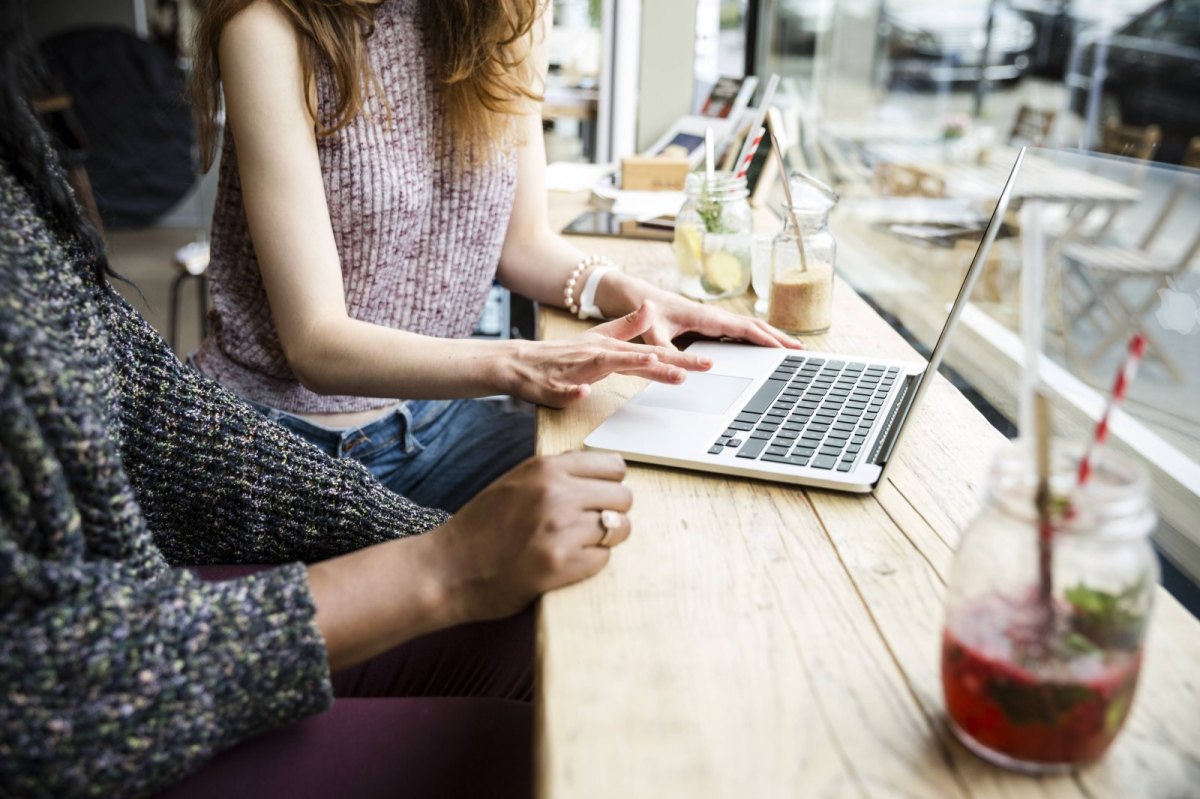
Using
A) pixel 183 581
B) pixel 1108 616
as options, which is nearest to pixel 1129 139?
pixel 1108 616

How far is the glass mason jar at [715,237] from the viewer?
1369 millimetres

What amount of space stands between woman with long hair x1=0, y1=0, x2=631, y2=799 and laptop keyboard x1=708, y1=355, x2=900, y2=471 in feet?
0.60

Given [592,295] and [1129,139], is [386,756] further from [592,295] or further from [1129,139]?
[1129,139]


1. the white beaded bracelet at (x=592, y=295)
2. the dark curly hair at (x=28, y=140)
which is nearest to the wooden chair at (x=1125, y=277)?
the white beaded bracelet at (x=592, y=295)

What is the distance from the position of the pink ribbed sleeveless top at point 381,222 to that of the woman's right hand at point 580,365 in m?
0.35

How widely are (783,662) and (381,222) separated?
0.85 m

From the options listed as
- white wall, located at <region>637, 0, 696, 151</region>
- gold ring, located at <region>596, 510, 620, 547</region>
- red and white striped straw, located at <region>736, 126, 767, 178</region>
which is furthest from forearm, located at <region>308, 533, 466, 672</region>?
white wall, located at <region>637, 0, 696, 151</region>

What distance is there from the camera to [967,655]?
0.51 m

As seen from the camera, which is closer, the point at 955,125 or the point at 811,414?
the point at 811,414

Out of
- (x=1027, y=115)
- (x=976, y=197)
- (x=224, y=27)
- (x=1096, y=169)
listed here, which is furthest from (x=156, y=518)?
(x=1027, y=115)

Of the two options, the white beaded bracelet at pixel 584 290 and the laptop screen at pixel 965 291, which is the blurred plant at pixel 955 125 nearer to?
the white beaded bracelet at pixel 584 290

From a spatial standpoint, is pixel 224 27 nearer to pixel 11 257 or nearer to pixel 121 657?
pixel 11 257

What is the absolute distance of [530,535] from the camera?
27.2 inches

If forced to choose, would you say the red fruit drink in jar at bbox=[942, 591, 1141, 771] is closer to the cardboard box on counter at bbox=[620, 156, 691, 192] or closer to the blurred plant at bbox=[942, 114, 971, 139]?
the cardboard box on counter at bbox=[620, 156, 691, 192]
